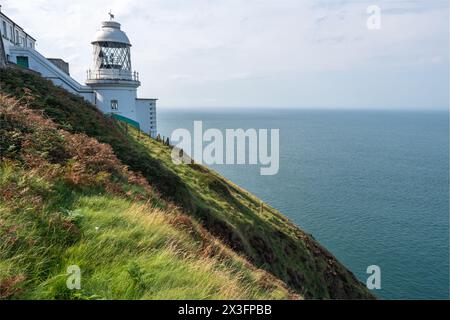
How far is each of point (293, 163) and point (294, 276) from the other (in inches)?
3146

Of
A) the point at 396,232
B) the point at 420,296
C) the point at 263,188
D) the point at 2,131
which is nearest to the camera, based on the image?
the point at 2,131

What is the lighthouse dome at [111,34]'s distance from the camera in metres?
38.6

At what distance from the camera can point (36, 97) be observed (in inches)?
624

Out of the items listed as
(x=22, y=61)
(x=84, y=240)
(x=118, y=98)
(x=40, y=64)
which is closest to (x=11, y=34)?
(x=22, y=61)

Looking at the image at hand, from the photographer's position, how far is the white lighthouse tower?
3834cm

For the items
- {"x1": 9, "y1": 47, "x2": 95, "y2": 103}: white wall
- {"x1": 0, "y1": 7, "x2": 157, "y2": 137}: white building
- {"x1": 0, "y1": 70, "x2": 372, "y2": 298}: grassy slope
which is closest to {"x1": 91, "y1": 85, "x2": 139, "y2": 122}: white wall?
{"x1": 0, "y1": 7, "x2": 157, "y2": 137}: white building

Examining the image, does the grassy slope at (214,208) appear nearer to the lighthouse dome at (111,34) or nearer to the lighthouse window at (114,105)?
the lighthouse window at (114,105)

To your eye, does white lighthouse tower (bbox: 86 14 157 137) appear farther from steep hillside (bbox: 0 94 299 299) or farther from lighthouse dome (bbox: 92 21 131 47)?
steep hillside (bbox: 0 94 299 299)

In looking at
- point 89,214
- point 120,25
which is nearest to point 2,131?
point 89,214

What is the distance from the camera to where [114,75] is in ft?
126

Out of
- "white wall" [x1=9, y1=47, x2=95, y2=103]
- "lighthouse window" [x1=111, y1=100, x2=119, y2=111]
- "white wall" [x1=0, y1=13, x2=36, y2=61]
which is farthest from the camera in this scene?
"lighthouse window" [x1=111, y1=100, x2=119, y2=111]

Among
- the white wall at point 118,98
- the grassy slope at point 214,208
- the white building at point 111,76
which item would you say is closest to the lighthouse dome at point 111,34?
the white building at point 111,76
